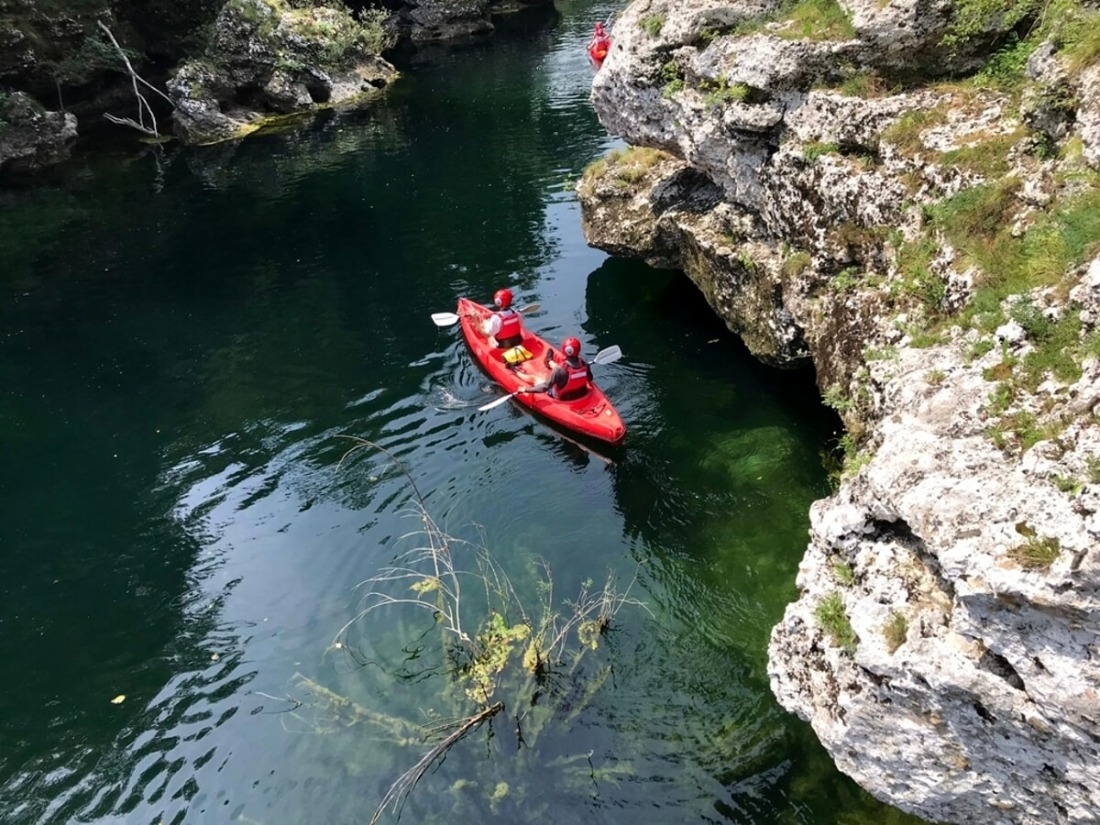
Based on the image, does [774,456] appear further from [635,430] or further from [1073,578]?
[1073,578]

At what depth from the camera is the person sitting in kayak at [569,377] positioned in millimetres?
14164

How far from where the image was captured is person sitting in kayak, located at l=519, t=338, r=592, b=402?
46.5ft

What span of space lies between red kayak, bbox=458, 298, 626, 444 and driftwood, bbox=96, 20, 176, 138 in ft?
92.1

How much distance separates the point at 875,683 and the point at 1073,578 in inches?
75.1

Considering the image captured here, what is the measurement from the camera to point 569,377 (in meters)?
14.3

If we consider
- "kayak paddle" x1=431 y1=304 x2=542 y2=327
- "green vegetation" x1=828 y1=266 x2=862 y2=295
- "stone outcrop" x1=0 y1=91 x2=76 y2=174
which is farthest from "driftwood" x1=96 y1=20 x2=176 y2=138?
"green vegetation" x1=828 y1=266 x2=862 y2=295

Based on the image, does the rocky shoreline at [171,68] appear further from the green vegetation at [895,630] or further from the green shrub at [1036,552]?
the green shrub at [1036,552]

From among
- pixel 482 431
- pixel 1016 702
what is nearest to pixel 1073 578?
pixel 1016 702

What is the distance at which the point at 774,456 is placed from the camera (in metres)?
12.9

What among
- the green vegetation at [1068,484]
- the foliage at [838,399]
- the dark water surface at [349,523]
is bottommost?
the dark water surface at [349,523]

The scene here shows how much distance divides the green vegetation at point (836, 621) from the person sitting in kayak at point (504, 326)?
10.4m

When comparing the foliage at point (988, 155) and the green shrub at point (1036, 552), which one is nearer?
the green shrub at point (1036, 552)

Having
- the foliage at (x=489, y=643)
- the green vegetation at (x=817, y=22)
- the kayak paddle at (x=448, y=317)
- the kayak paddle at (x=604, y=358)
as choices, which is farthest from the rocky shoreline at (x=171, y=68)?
the foliage at (x=489, y=643)

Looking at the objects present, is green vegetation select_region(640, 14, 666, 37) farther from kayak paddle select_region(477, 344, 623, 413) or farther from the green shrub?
the green shrub
